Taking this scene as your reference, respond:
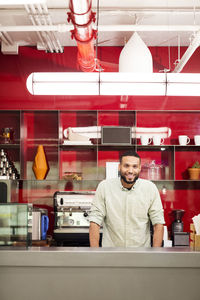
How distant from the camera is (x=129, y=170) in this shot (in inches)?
118

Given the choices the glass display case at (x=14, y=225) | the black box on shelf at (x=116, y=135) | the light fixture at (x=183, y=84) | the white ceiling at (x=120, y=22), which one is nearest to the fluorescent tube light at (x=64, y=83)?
the light fixture at (x=183, y=84)

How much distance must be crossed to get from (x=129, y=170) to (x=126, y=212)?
30 cm

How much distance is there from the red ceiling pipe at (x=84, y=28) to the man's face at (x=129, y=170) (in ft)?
3.59

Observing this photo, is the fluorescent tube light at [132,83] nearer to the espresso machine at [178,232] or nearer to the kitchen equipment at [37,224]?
the kitchen equipment at [37,224]

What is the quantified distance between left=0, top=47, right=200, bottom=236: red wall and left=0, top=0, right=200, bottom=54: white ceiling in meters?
0.14

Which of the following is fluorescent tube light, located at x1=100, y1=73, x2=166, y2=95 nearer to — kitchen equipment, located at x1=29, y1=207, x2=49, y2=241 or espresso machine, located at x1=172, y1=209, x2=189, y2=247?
kitchen equipment, located at x1=29, y1=207, x2=49, y2=241

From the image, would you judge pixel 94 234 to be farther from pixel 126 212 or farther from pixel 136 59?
pixel 136 59

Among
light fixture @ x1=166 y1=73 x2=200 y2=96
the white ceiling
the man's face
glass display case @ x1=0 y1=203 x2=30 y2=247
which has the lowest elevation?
glass display case @ x1=0 y1=203 x2=30 y2=247

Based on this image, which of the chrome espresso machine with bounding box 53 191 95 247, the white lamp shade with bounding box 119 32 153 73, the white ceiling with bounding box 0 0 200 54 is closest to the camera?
the white lamp shade with bounding box 119 32 153 73

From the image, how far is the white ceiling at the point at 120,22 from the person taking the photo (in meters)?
4.28

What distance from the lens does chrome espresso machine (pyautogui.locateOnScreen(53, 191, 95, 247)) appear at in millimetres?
4680

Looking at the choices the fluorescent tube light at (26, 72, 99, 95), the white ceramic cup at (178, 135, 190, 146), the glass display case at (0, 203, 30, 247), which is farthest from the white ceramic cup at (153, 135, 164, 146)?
the glass display case at (0, 203, 30, 247)

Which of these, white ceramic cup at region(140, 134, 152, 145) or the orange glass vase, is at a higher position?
white ceramic cup at region(140, 134, 152, 145)

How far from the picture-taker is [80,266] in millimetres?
1672
